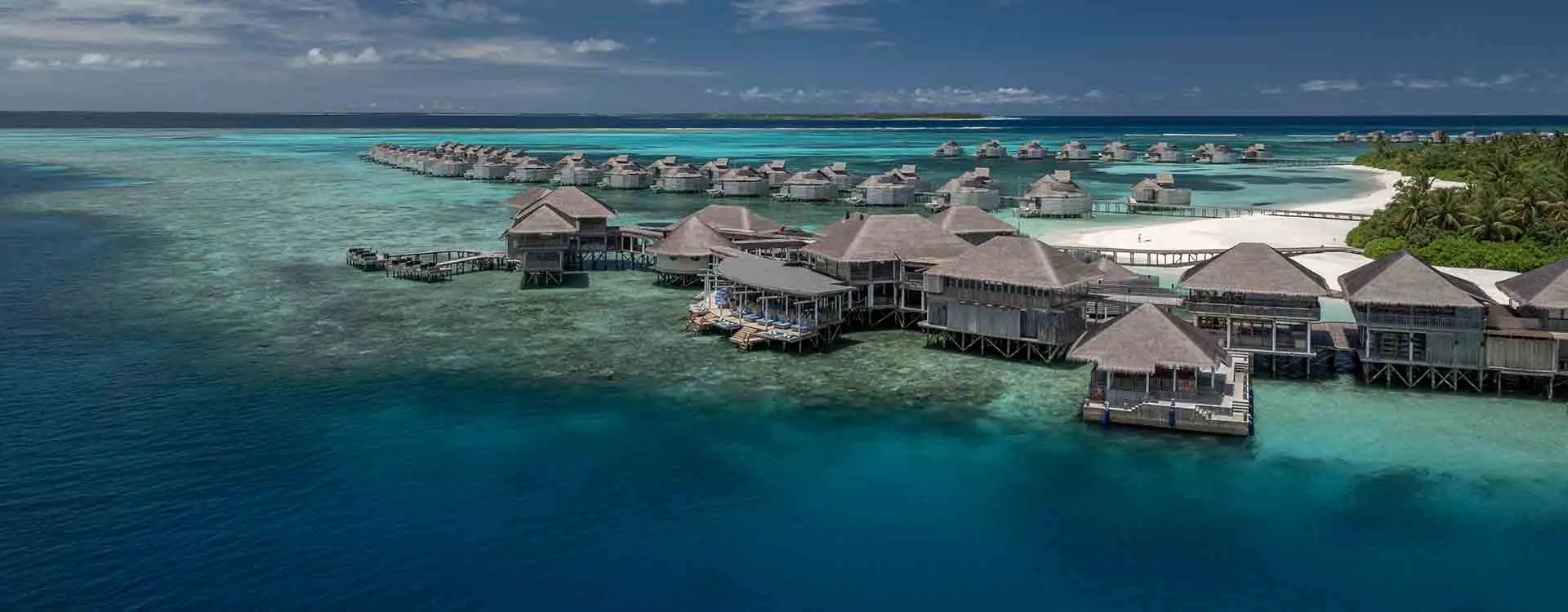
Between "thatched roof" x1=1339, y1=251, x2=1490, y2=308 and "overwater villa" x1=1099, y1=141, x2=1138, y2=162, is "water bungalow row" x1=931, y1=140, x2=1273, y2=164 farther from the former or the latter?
"thatched roof" x1=1339, y1=251, x2=1490, y2=308

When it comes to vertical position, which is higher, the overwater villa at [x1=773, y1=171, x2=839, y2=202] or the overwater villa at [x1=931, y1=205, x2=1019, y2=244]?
the overwater villa at [x1=773, y1=171, x2=839, y2=202]

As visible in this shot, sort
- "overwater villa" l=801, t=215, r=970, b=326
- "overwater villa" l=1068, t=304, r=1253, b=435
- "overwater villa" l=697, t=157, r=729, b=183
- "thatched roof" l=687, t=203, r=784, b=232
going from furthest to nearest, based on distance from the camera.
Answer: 1. "overwater villa" l=697, t=157, r=729, b=183
2. "thatched roof" l=687, t=203, r=784, b=232
3. "overwater villa" l=801, t=215, r=970, b=326
4. "overwater villa" l=1068, t=304, r=1253, b=435

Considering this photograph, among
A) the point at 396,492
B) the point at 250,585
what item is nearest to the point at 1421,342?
the point at 396,492

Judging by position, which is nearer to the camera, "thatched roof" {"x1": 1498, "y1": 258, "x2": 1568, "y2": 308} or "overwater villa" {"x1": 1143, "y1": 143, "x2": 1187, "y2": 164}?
"thatched roof" {"x1": 1498, "y1": 258, "x2": 1568, "y2": 308}

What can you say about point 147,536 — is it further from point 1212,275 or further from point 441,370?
point 1212,275

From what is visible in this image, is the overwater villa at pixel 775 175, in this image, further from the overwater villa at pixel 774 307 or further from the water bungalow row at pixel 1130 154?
the water bungalow row at pixel 1130 154

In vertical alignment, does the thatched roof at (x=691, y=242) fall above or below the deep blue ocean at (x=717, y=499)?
above

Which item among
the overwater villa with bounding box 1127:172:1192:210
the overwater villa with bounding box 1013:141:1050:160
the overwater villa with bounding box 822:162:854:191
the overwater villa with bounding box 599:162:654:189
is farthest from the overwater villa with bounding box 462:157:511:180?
the overwater villa with bounding box 1013:141:1050:160

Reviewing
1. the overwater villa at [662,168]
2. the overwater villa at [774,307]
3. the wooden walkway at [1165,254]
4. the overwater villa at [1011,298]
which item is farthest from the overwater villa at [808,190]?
the overwater villa at [1011,298]
